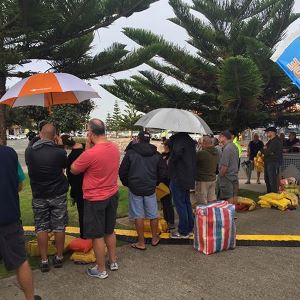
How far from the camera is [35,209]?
441 centimetres

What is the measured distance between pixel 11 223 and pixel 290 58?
12.1 feet

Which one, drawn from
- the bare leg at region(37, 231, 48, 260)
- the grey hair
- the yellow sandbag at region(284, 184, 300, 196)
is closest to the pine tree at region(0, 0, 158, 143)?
the grey hair

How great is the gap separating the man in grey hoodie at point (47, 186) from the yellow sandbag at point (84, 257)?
210mm

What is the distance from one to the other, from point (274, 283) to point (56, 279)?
7.16 feet

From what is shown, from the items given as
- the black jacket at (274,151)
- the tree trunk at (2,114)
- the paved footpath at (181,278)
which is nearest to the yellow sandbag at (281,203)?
the black jacket at (274,151)

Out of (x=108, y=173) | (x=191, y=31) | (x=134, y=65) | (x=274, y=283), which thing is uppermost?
(x=191, y=31)

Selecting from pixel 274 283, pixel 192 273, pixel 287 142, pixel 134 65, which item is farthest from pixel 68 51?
pixel 287 142

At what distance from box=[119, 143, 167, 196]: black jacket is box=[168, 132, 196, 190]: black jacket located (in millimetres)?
433

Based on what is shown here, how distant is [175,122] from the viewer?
17.9 feet

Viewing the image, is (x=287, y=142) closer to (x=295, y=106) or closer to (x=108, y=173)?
(x=295, y=106)

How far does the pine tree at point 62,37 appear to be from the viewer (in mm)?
5637

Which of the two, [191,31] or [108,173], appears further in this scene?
[191,31]

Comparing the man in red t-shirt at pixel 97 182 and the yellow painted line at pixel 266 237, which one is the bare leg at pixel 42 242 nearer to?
the man in red t-shirt at pixel 97 182

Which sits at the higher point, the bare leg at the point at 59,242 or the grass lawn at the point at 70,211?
the bare leg at the point at 59,242
